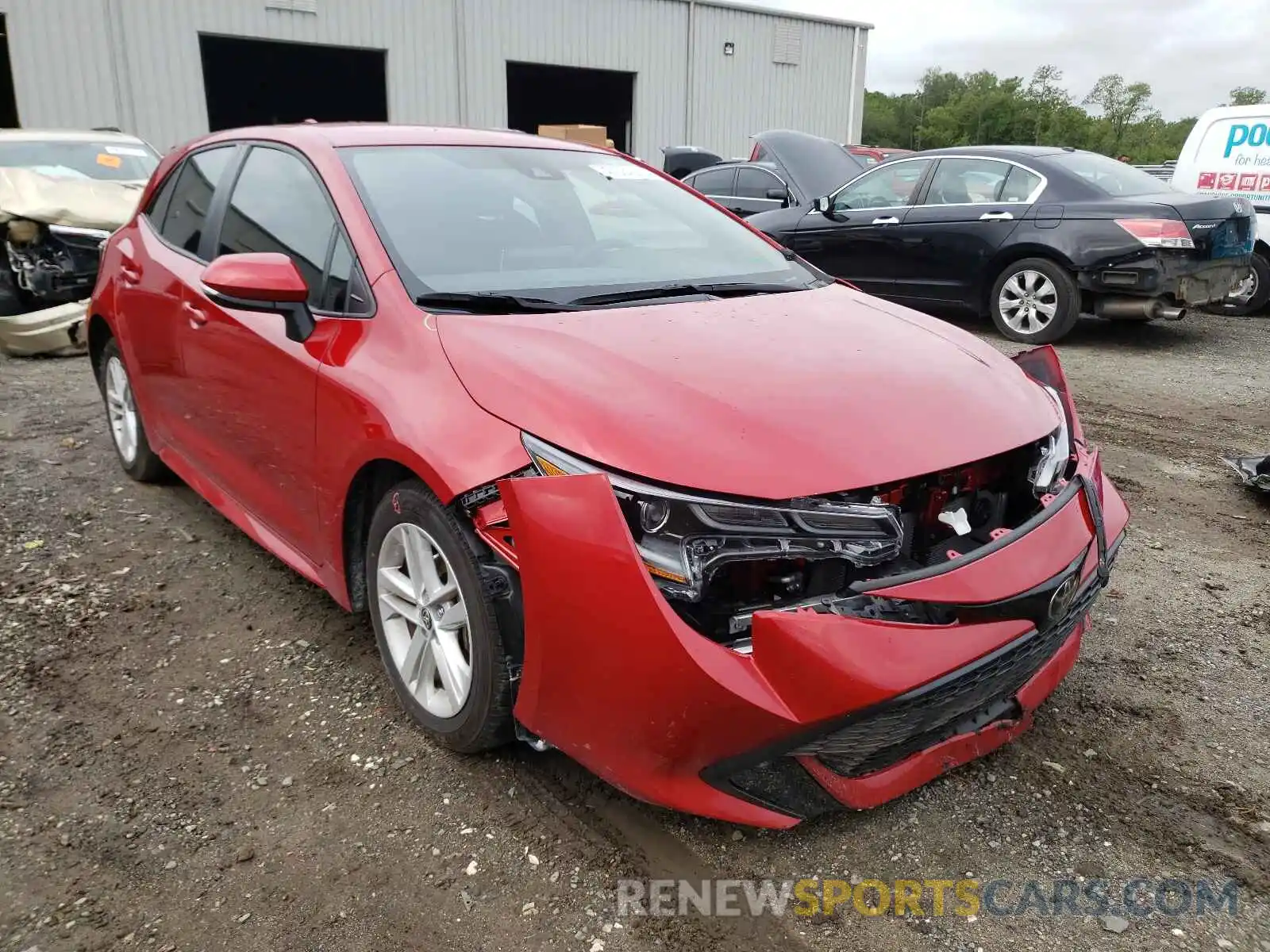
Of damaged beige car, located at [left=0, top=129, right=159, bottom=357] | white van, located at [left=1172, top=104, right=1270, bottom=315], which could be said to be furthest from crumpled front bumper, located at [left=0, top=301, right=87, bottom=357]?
white van, located at [left=1172, top=104, right=1270, bottom=315]

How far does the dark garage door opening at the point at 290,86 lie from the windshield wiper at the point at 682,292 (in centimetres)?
2181

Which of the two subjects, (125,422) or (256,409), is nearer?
(256,409)

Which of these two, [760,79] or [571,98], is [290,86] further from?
[760,79]

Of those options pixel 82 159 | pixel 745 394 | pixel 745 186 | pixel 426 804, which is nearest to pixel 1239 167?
pixel 745 186

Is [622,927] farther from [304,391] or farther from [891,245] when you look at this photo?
[891,245]

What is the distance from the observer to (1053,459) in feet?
7.56

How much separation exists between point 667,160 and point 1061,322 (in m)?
7.54

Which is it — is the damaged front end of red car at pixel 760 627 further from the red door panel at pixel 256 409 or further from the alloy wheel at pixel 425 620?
the red door panel at pixel 256 409

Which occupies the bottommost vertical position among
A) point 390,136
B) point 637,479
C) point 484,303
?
point 637,479

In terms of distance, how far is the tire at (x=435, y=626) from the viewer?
6.96ft

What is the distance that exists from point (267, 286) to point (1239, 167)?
9197 millimetres

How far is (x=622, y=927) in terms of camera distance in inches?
75.2

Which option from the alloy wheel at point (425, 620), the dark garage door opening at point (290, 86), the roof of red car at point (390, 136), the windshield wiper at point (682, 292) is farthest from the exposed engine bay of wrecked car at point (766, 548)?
the dark garage door opening at point (290, 86)

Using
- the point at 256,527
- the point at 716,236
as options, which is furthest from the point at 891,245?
the point at 256,527
